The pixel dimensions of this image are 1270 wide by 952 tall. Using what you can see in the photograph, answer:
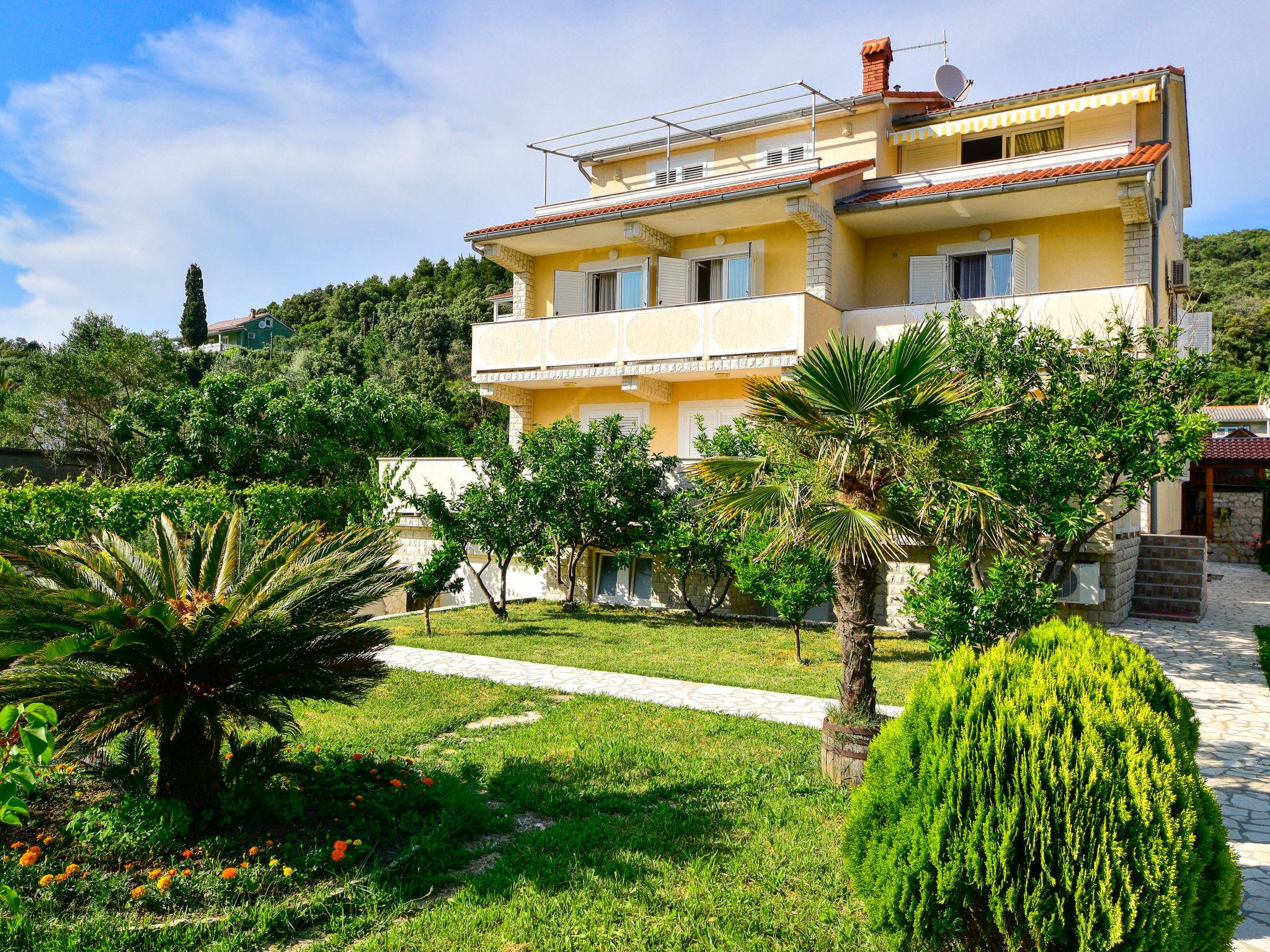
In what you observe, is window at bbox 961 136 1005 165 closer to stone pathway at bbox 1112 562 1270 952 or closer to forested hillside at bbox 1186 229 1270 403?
stone pathway at bbox 1112 562 1270 952

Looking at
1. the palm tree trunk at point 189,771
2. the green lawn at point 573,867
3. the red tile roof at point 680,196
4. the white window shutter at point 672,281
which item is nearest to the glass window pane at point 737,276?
the white window shutter at point 672,281

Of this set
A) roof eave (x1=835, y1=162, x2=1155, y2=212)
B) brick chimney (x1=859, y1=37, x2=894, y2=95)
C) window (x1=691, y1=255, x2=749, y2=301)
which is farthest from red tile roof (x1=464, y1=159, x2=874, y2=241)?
brick chimney (x1=859, y1=37, x2=894, y2=95)

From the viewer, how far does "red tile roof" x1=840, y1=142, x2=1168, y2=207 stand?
51.2 feet

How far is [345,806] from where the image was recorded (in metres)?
5.66

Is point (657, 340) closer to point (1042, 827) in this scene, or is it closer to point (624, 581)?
point (624, 581)

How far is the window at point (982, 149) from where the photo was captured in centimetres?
1986

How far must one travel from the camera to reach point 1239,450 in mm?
28797

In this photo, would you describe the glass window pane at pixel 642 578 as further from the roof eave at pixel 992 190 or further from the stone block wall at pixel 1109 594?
the roof eave at pixel 992 190

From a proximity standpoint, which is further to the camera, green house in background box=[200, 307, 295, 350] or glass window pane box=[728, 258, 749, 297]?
green house in background box=[200, 307, 295, 350]

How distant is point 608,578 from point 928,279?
32.3 ft

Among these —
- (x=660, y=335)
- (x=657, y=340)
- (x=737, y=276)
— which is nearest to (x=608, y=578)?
(x=657, y=340)

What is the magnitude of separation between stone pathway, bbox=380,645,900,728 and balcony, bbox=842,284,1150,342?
24.8 feet

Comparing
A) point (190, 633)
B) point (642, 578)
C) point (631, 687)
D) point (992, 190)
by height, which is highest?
point (992, 190)

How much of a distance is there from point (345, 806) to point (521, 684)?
16.7 feet
